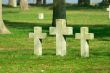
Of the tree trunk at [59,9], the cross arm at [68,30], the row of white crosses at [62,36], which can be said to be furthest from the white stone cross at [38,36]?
the tree trunk at [59,9]

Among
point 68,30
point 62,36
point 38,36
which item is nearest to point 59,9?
point 38,36

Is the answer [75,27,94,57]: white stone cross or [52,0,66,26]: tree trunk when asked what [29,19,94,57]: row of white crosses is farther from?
[52,0,66,26]: tree trunk

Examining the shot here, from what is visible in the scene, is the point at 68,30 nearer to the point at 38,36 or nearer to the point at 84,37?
the point at 84,37

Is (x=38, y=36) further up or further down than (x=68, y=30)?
further down

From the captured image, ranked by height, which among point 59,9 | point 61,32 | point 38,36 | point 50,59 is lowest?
point 59,9

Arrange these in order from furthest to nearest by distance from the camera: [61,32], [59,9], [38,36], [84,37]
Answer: [59,9] < [38,36] < [61,32] < [84,37]

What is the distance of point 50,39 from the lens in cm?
2370

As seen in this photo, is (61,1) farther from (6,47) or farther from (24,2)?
(24,2)

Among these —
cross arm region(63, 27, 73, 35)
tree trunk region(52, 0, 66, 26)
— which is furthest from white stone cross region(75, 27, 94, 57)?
tree trunk region(52, 0, 66, 26)

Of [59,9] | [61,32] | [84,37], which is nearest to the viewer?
[84,37]

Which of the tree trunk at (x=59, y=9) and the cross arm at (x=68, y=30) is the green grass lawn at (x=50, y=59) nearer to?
the cross arm at (x=68, y=30)

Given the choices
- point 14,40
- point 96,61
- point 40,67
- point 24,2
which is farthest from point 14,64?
point 24,2

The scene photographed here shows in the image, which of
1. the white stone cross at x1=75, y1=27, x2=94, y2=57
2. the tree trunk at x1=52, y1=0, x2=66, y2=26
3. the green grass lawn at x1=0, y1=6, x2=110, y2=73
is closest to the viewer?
the green grass lawn at x1=0, y1=6, x2=110, y2=73

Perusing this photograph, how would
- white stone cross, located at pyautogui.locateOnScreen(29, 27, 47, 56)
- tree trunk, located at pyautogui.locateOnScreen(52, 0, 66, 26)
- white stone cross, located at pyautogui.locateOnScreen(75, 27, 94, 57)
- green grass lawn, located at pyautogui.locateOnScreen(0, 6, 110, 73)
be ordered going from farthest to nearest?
tree trunk, located at pyautogui.locateOnScreen(52, 0, 66, 26) < white stone cross, located at pyautogui.locateOnScreen(29, 27, 47, 56) < white stone cross, located at pyautogui.locateOnScreen(75, 27, 94, 57) < green grass lawn, located at pyautogui.locateOnScreen(0, 6, 110, 73)
